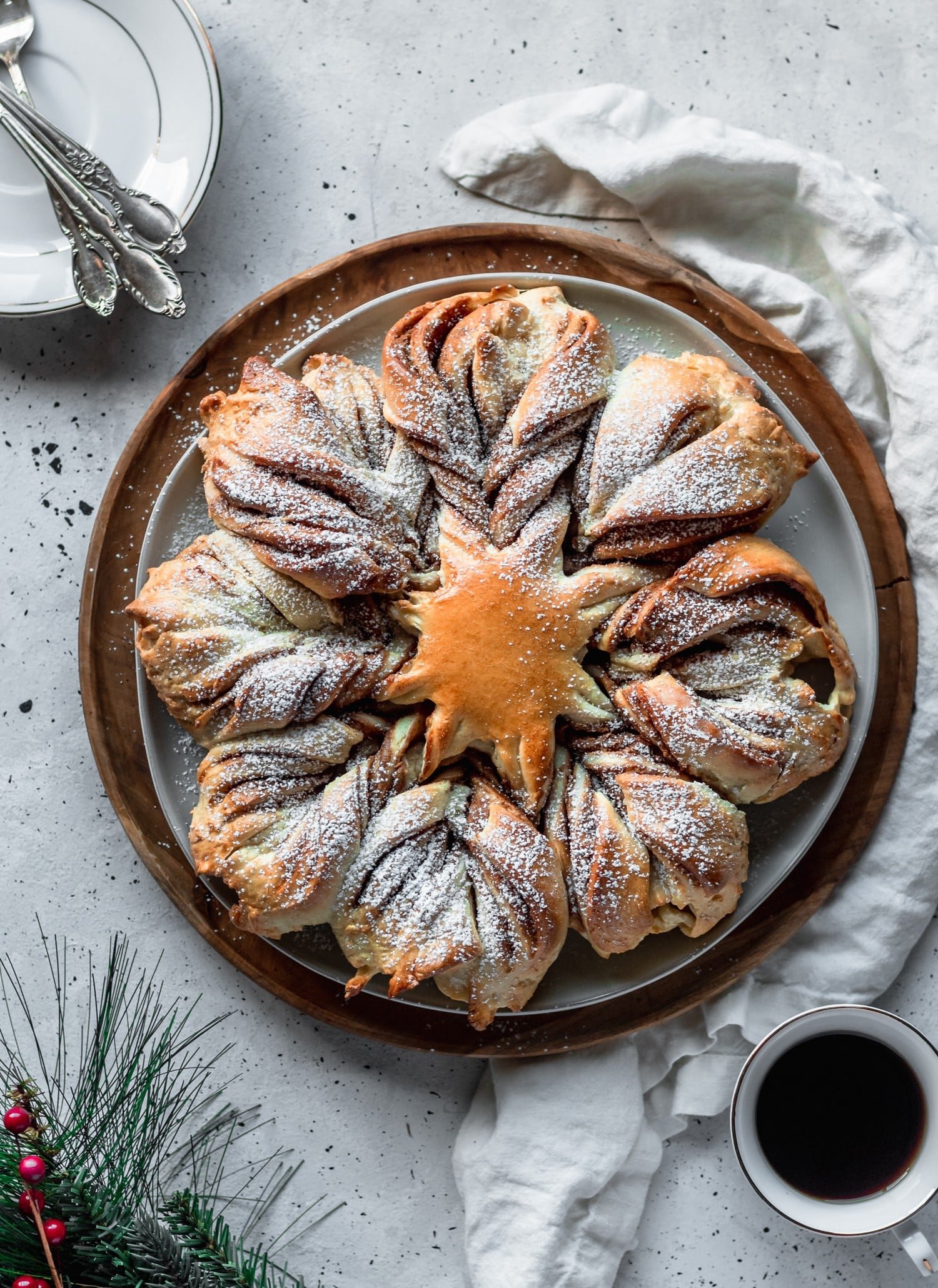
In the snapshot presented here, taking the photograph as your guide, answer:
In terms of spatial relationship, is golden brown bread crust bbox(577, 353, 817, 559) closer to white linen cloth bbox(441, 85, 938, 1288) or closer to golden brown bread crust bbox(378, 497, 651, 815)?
golden brown bread crust bbox(378, 497, 651, 815)

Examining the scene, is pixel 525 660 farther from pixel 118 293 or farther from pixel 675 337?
pixel 118 293

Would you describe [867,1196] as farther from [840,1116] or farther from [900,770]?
[900,770]

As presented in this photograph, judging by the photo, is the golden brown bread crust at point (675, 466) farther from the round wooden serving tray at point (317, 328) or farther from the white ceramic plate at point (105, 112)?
the white ceramic plate at point (105, 112)

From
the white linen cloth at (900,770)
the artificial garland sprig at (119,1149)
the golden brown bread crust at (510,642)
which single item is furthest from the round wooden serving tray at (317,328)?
the golden brown bread crust at (510,642)

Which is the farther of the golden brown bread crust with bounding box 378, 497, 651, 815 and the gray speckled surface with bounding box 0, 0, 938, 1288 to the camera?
the gray speckled surface with bounding box 0, 0, 938, 1288

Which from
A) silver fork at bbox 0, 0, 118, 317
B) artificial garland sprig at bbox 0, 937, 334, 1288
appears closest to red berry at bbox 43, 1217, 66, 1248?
artificial garland sprig at bbox 0, 937, 334, 1288

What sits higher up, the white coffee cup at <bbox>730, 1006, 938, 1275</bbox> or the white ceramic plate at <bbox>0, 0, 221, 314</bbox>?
the white ceramic plate at <bbox>0, 0, 221, 314</bbox>

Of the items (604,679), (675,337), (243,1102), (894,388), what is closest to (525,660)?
(604,679)
